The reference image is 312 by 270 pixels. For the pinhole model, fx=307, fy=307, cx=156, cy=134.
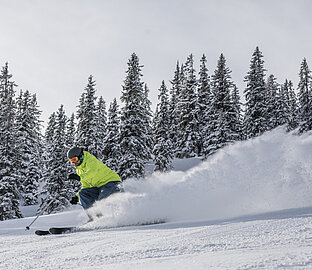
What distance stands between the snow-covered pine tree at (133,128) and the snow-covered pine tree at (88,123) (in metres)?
4.19

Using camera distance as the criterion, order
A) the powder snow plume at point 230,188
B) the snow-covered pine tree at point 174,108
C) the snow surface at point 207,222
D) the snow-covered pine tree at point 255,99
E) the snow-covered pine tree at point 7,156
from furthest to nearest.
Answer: the snow-covered pine tree at point 174,108 → the snow-covered pine tree at point 255,99 → the snow-covered pine tree at point 7,156 → the powder snow plume at point 230,188 → the snow surface at point 207,222

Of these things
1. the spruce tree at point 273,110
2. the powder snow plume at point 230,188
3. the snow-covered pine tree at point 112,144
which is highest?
the spruce tree at point 273,110

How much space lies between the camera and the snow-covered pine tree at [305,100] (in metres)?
31.2

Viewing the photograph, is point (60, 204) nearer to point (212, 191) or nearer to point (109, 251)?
point (212, 191)

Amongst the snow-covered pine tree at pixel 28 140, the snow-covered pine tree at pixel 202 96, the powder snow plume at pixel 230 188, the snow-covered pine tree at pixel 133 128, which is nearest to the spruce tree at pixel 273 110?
the snow-covered pine tree at pixel 202 96

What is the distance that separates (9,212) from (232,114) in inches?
876

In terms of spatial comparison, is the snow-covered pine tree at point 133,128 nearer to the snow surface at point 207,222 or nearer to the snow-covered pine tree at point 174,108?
the snow-covered pine tree at point 174,108

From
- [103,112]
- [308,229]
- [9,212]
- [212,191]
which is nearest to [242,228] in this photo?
[308,229]

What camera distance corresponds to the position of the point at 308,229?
3.32 metres

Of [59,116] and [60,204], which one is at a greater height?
[59,116]

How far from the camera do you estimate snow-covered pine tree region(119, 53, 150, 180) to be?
2586 centimetres

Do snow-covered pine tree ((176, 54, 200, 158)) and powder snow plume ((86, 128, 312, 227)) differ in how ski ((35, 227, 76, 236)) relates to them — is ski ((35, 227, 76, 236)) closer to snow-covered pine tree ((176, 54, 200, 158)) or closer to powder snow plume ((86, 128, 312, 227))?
powder snow plume ((86, 128, 312, 227))

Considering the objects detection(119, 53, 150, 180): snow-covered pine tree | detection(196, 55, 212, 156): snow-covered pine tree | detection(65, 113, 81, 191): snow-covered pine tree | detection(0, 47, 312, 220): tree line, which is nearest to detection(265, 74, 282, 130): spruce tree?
detection(0, 47, 312, 220): tree line

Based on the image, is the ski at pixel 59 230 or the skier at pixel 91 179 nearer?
the ski at pixel 59 230
